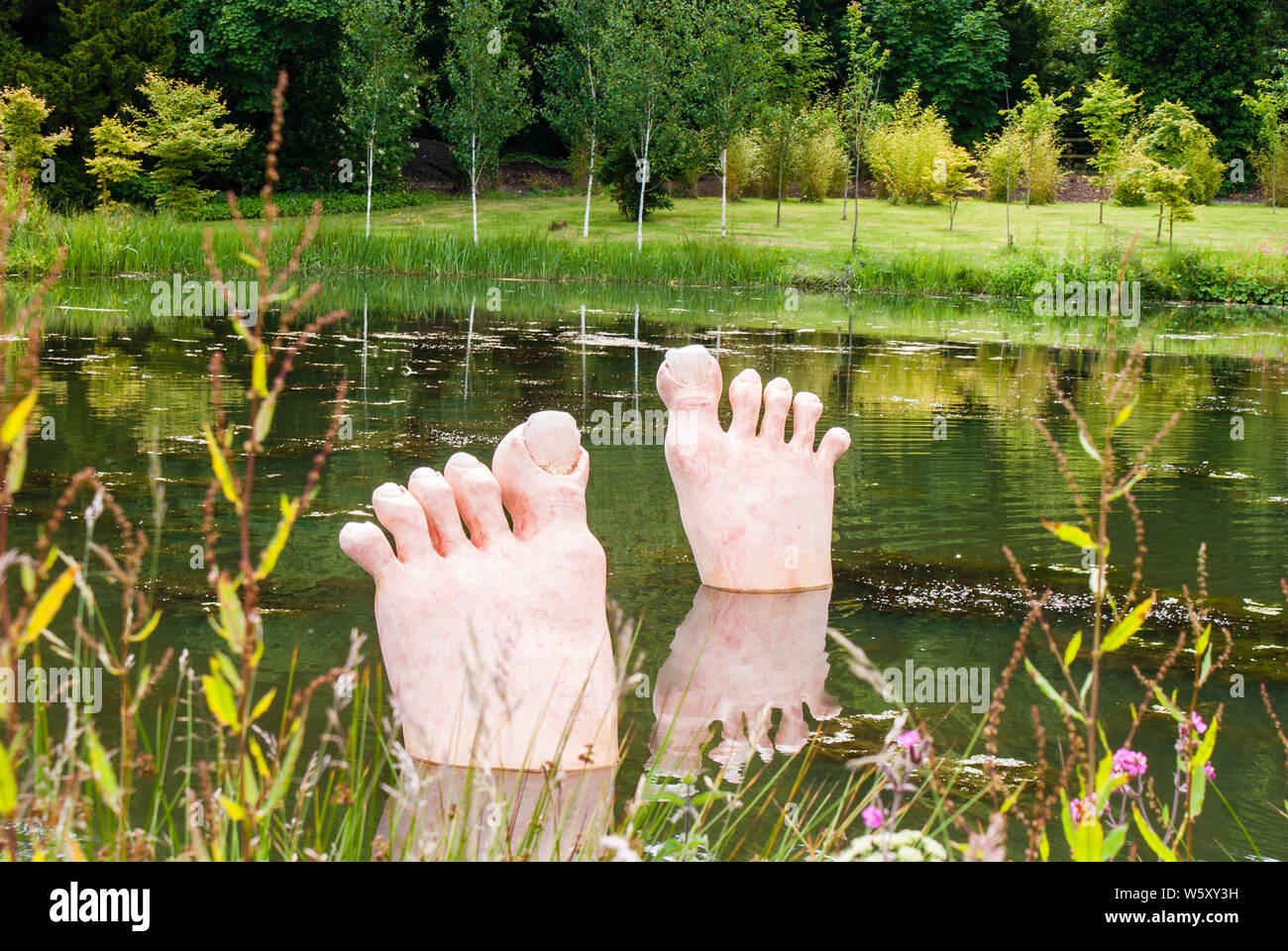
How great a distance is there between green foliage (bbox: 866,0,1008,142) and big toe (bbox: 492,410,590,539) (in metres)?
36.3

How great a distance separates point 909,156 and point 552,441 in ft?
97.2

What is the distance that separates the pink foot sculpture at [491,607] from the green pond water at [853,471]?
293 millimetres

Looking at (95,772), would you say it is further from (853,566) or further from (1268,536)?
(1268,536)

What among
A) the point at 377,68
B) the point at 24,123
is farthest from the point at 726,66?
the point at 24,123

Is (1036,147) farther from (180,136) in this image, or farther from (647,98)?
(180,136)

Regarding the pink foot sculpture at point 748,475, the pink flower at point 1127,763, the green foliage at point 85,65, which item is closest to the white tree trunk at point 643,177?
the green foliage at point 85,65

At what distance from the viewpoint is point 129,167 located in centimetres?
2569

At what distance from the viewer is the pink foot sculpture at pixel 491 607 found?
295 centimetres

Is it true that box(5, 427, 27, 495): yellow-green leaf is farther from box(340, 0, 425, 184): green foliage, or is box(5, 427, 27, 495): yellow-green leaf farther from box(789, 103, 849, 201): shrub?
box(789, 103, 849, 201): shrub

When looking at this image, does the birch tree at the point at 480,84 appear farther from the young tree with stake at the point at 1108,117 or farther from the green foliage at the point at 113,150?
the young tree with stake at the point at 1108,117

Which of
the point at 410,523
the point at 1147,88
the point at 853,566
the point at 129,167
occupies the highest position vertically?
the point at 1147,88

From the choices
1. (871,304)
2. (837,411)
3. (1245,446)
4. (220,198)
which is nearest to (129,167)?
(220,198)

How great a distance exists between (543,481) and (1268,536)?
396 centimetres

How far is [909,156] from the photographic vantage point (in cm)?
3105
